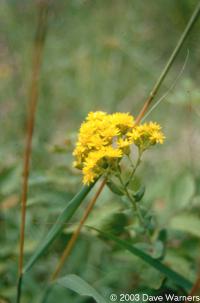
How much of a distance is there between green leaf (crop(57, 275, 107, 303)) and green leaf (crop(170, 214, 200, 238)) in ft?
1.14

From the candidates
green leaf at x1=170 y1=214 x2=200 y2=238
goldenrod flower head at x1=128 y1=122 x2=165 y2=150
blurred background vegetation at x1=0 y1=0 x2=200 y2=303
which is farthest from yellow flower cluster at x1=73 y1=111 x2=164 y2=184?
green leaf at x1=170 y1=214 x2=200 y2=238

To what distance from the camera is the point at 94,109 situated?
2309 millimetres

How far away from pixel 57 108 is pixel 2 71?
376 mm

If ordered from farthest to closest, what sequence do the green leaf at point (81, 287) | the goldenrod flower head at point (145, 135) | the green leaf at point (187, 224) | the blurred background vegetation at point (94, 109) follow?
the blurred background vegetation at point (94, 109), the green leaf at point (187, 224), the goldenrod flower head at point (145, 135), the green leaf at point (81, 287)

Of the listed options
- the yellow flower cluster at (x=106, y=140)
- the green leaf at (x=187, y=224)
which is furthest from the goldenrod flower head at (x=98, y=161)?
the green leaf at (x=187, y=224)

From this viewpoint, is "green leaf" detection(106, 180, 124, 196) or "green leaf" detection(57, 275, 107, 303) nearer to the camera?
"green leaf" detection(57, 275, 107, 303)

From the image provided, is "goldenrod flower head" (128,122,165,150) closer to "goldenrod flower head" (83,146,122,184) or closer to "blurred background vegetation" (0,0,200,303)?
"goldenrod flower head" (83,146,122,184)

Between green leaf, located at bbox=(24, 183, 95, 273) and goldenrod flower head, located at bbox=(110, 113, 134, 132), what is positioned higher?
goldenrod flower head, located at bbox=(110, 113, 134, 132)

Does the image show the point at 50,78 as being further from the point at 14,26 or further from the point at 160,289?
the point at 160,289

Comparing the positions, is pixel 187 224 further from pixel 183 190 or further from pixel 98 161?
pixel 98 161

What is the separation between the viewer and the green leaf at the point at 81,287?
1.00 m

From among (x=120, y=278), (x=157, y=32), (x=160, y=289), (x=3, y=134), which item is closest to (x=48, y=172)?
(x=120, y=278)

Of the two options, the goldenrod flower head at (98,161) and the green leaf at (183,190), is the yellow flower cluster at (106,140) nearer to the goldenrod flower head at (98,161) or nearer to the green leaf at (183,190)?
the goldenrod flower head at (98,161)

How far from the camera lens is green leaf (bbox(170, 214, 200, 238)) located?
129 centimetres
